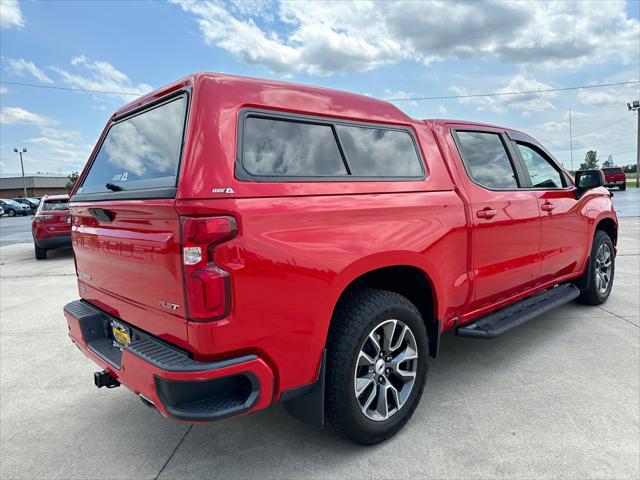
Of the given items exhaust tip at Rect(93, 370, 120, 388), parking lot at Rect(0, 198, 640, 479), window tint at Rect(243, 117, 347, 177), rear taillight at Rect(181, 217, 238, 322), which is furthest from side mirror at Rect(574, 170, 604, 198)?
exhaust tip at Rect(93, 370, 120, 388)

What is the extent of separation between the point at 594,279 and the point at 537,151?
1718mm

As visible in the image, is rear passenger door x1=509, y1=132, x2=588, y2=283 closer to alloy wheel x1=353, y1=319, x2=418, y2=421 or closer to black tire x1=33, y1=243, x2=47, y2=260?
alloy wheel x1=353, y1=319, x2=418, y2=421

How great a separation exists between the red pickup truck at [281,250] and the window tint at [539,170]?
73 cm

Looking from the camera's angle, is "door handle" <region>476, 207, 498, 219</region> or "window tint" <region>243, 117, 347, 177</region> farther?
"door handle" <region>476, 207, 498, 219</region>

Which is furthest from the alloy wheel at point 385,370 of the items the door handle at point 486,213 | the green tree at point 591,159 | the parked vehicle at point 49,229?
the green tree at point 591,159

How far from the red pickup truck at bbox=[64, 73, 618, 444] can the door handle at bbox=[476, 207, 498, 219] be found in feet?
0.05

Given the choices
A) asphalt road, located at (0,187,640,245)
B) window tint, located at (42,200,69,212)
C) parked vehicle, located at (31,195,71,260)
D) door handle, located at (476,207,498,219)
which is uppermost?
window tint, located at (42,200,69,212)

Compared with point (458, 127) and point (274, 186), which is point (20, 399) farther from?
point (458, 127)

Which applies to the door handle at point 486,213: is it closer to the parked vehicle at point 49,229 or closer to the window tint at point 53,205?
the parked vehicle at point 49,229

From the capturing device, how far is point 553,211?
156 inches

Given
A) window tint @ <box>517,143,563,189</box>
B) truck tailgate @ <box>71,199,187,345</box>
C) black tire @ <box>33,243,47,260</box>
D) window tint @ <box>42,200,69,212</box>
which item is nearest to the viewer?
truck tailgate @ <box>71,199,187,345</box>

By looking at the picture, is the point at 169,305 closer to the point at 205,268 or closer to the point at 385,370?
the point at 205,268

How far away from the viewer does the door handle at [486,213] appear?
316 centimetres

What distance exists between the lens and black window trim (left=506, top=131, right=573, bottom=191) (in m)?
3.82
